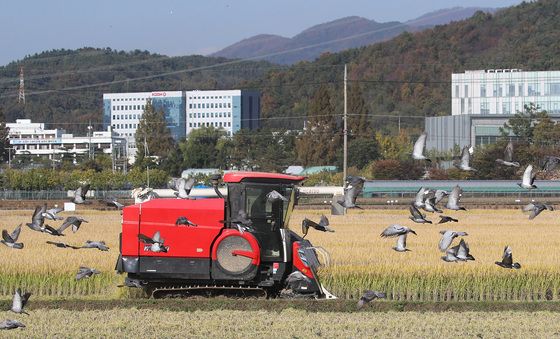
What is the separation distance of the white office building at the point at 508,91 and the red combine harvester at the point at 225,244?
4325 inches

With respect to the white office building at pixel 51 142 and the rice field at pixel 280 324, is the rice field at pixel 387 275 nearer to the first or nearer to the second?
the rice field at pixel 280 324

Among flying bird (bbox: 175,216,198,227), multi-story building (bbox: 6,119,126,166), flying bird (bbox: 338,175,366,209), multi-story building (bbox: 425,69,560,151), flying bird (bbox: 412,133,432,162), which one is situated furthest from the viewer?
multi-story building (bbox: 6,119,126,166)

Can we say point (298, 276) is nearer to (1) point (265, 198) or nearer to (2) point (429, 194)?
(1) point (265, 198)

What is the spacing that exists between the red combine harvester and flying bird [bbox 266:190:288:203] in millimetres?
25

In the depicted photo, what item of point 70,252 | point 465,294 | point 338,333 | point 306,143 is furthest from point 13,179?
point 338,333

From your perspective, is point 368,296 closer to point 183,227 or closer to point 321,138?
point 183,227

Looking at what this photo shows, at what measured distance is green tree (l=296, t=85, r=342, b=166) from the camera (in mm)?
114750

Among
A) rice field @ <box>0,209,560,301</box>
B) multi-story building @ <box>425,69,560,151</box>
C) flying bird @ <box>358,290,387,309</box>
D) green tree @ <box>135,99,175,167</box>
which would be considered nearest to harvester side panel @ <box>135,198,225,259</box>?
rice field @ <box>0,209,560,301</box>

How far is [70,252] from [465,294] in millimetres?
10519

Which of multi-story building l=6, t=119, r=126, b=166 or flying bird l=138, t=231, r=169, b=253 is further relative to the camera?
multi-story building l=6, t=119, r=126, b=166

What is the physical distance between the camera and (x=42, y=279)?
23828 mm

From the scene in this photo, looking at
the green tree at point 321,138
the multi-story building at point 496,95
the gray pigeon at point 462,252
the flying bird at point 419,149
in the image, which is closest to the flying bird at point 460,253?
the gray pigeon at point 462,252

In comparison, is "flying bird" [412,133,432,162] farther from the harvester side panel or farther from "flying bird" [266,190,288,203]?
the harvester side panel

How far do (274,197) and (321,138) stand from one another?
94569 mm
